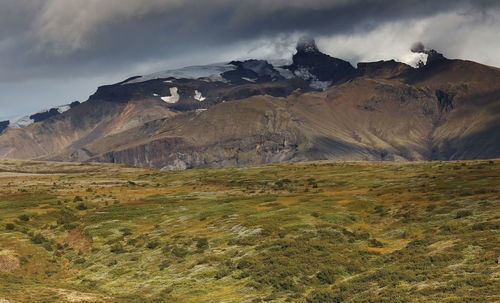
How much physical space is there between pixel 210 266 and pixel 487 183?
48.1m

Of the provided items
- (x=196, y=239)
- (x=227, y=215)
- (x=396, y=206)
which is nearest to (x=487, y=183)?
(x=396, y=206)

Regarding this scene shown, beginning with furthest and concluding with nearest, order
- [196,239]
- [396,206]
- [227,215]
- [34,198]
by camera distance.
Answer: [34,198], [227,215], [396,206], [196,239]

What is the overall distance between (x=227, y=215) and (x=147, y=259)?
19.6 metres

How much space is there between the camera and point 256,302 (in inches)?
1388

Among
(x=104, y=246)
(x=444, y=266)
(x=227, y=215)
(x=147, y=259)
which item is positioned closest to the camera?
(x=444, y=266)

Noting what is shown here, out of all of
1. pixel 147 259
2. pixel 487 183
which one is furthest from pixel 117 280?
pixel 487 183

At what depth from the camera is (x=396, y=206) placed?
63188 mm

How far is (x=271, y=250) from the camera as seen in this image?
46.5 metres

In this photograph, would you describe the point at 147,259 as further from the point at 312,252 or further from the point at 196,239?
the point at 312,252

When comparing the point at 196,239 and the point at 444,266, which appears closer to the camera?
the point at 444,266

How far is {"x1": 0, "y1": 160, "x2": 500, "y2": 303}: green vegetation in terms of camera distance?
Answer: 34.2 metres

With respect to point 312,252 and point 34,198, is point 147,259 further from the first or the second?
point 34,198

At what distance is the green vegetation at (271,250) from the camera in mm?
34156

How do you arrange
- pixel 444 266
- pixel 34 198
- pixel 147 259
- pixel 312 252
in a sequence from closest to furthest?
pixel 444 266, pixel 312 252, pixel 147 259, pixel 34 198
